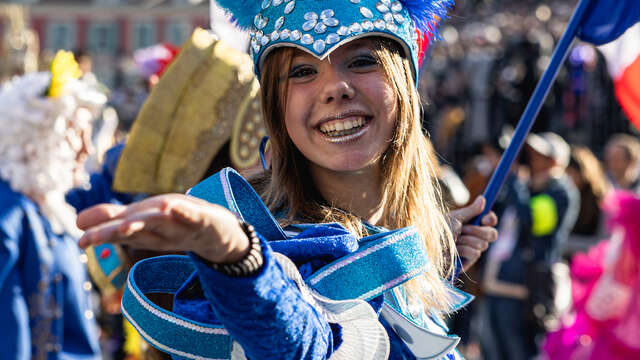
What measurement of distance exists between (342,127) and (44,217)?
2.44m

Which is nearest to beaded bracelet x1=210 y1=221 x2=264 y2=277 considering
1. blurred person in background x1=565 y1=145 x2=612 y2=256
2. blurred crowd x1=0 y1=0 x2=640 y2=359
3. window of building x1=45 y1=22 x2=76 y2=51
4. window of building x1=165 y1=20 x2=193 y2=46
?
blurred crowd x1=0 y1=0 x2=640 y2=359

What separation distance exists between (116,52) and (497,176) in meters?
51.0

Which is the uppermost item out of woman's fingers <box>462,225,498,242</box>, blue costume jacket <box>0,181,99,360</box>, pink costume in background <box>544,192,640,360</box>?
woman's fingers <box>462,225,498,242</box>

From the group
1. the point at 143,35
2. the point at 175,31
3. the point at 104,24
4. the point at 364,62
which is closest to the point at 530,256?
the point at 364,62

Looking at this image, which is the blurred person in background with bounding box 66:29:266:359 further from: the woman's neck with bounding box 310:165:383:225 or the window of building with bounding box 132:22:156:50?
the window of building with bounding box 132:22:156:50

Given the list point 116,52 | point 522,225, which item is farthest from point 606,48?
A: point 116,52

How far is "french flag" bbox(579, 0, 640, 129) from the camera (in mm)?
2420

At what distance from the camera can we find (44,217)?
379 centimetres

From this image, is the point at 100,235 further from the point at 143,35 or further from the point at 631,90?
the point at 143,35

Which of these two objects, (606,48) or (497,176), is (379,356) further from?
(606,48)

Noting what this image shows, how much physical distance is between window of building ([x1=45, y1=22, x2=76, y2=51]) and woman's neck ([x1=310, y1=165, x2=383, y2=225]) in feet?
180

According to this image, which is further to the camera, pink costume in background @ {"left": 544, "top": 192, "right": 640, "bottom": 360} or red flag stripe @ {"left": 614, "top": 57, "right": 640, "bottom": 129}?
pink costume in background @ {"left": 544, "top": 192, "right": 640, "bottom": 360}

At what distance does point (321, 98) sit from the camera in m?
1.82

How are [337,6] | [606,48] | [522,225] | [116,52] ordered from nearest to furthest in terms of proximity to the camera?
1. [337,6]
2. [606,48]
3. [522,225]
4. [116,52]
